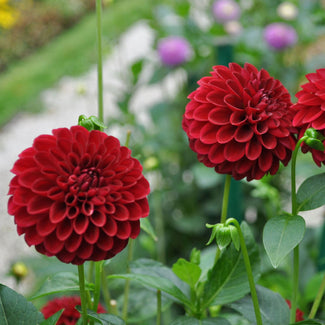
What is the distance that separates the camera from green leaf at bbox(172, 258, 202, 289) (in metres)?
0.47

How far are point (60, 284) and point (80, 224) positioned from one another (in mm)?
128

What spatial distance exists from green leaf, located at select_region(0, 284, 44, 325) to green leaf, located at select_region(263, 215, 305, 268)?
0.18 meters

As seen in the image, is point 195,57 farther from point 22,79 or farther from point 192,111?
point 22,79

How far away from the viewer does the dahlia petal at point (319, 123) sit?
403 millimetres

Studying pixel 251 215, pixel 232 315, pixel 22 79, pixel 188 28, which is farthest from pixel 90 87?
pixel 232 315

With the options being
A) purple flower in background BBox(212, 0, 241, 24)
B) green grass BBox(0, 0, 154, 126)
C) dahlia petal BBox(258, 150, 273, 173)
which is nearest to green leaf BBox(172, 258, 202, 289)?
dahlia petal BBox(258, 150, 273, 173)

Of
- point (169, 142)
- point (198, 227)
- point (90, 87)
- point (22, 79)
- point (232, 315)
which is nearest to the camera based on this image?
point (232, 315)

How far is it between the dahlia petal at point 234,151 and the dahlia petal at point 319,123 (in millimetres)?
56

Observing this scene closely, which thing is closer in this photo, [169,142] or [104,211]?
[104,211]

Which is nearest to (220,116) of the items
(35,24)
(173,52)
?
(173,52)

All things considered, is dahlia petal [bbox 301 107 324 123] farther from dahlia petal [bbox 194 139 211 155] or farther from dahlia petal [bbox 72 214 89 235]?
dahlia petal [bbox 72 214 89 235]

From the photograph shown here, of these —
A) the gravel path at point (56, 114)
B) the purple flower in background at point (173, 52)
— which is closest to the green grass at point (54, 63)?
the gravel path at point (56, 114)

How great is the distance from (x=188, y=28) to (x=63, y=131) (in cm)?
134

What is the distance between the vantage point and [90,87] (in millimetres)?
3283
